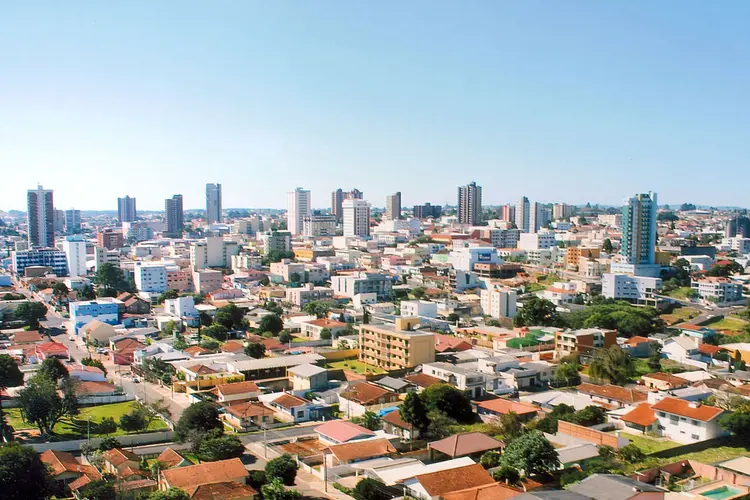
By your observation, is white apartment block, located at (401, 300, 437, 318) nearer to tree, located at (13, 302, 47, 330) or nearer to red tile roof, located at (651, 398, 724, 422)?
red tile roof, located at (651, 398, 724, 422)

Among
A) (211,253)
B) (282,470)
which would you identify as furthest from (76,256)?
(282,470)

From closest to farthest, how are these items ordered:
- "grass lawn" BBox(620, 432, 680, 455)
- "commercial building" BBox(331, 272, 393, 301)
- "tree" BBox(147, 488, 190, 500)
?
"tree" BBox(147, 488, 190, 500), "grass lawn" BBox(620, 432, 680, 455), "commercial building" BBox(331, 272, 393, 301)

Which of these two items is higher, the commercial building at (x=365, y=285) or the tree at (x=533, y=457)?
the commercial building at (x=365, y=285)

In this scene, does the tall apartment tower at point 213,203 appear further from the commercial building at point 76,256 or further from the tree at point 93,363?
the tree at point 93,363

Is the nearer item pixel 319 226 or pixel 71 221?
pixel 319 226

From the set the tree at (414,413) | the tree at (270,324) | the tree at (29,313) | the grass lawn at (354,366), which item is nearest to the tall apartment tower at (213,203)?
the tree at (29,313)

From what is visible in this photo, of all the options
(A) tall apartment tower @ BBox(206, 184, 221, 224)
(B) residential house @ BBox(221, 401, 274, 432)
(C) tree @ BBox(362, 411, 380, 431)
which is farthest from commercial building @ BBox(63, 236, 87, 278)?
(A) tall apartment tower @ BBox(206, 184, 221, 224)

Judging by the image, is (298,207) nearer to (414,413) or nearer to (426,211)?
(426,211)
